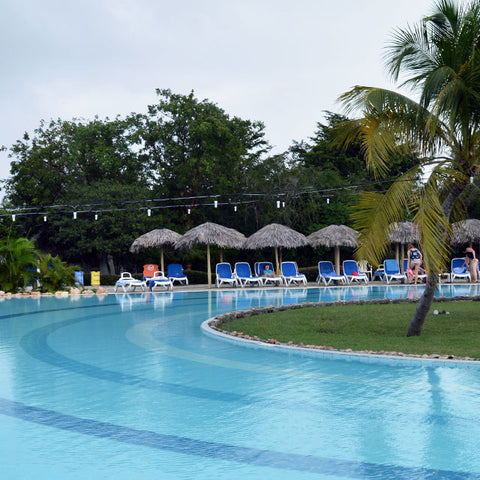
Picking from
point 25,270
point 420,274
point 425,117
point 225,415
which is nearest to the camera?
Answer: point 225,415

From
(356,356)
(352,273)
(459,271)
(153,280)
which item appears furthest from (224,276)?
(356,356)

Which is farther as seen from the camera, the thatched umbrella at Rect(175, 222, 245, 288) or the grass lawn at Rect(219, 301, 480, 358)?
the thatched umbrella at Rect(175, 222, 245, 288)

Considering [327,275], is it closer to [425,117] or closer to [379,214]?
[379,214]

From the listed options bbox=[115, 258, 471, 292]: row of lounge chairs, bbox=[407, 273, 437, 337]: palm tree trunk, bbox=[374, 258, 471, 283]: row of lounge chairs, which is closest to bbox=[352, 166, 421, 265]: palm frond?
bbox=[407, 273, 437, 337]: palm tree trunk

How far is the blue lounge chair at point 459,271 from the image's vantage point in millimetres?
22906

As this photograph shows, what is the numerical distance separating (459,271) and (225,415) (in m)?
20.4

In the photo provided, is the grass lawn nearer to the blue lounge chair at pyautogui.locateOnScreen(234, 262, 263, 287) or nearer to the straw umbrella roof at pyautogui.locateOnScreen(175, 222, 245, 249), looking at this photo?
the blue lounge chair at pyautogui.locateOnScreen(234, 262, 263, 287)

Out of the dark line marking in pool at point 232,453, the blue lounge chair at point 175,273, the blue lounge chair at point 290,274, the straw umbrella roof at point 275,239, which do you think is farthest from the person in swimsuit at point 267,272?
the dark line marking in pool at point 232,453

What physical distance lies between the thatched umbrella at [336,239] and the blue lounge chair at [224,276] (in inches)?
143

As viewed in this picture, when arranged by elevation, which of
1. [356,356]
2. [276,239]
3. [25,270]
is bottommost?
[356,356]

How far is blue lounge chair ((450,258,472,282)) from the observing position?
2291 centimetres

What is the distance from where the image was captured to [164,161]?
30828 millimetres

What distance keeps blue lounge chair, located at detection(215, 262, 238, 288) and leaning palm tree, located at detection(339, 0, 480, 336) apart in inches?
561

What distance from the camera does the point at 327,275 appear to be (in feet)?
76.5
